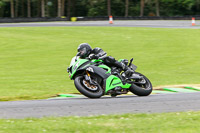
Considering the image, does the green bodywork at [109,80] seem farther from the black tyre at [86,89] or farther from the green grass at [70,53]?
the green grass at [70,53]

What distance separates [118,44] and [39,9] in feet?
146

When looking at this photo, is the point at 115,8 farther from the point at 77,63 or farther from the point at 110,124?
the point at 110,124

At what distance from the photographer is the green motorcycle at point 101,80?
27.9 feet

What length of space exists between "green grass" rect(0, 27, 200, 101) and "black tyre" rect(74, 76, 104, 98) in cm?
149

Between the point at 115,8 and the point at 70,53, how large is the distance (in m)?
43.4

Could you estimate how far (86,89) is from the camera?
8.47 meters

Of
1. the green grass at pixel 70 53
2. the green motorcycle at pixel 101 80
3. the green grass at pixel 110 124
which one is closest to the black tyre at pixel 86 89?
the green motorcycle at pixel 101 80

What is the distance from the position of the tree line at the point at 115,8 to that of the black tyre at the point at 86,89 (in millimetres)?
47761

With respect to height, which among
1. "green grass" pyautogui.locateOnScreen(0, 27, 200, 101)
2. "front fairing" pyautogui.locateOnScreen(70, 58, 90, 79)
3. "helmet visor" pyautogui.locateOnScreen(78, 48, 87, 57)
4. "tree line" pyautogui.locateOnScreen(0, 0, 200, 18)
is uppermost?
"tree line" pyautogui.locateOnScreen(0, 0, 200, 18)

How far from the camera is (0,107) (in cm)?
764

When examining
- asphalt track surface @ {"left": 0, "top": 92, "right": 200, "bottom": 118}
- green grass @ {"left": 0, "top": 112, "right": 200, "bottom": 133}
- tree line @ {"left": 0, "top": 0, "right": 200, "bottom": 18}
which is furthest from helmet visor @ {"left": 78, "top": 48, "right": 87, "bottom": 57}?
tree line @ {"left": 0, "top": 0, "right": 200, "bottom": 18}

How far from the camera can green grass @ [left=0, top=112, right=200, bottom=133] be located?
5.48 m

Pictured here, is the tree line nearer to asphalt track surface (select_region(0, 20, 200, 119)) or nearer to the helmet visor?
the helmet visor

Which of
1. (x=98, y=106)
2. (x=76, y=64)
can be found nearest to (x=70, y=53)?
(x=76, y=64)
